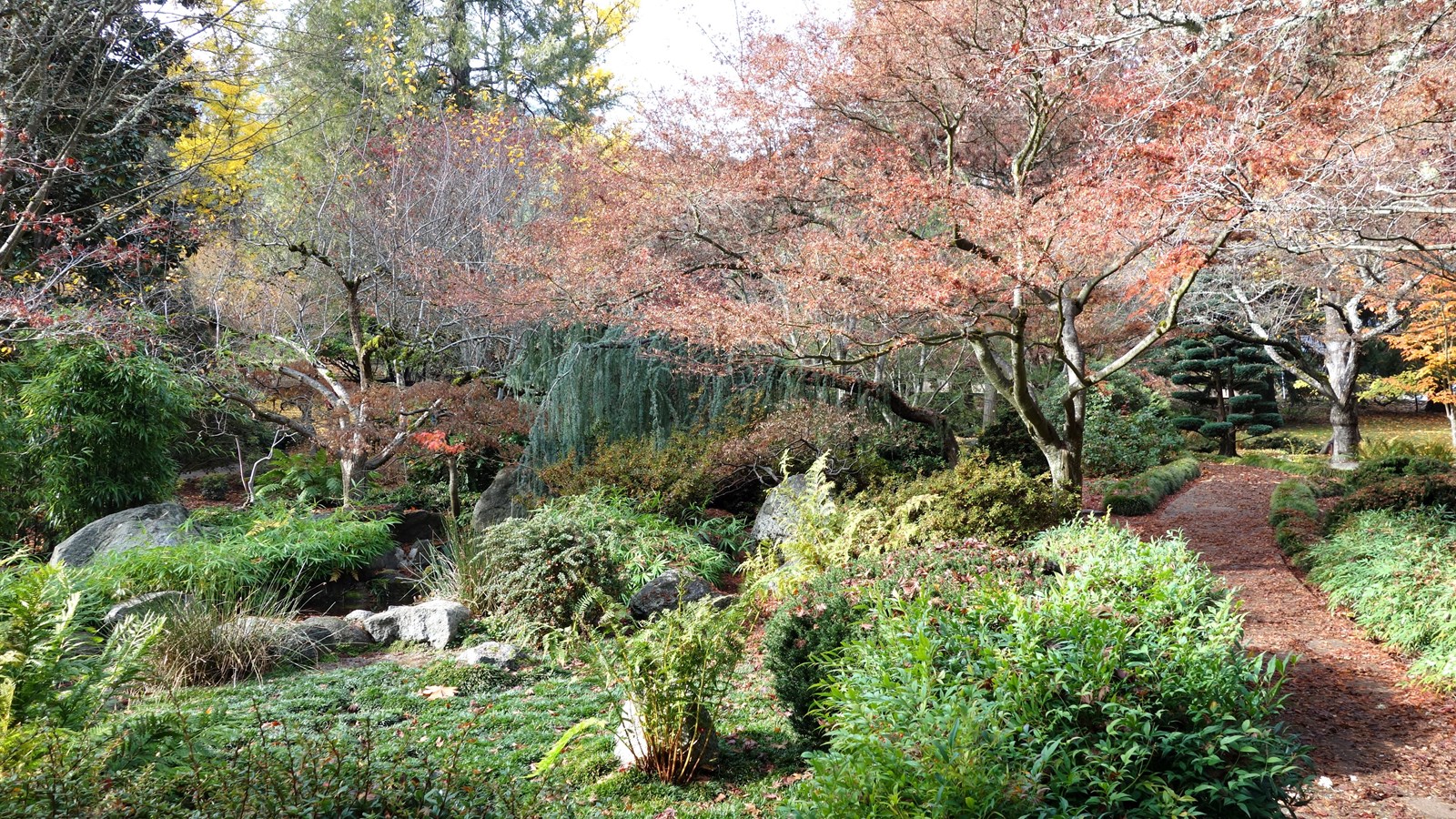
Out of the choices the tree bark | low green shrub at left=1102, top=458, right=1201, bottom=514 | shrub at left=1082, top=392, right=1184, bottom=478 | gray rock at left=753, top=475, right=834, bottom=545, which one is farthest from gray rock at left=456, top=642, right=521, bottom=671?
shrub at left=1082, top=392, right=1184, bottom=478

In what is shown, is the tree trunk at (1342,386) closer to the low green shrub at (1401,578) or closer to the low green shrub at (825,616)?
the low green shrub at (1401,578)

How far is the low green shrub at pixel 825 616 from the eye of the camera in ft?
12.9

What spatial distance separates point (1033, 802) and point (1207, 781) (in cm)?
76

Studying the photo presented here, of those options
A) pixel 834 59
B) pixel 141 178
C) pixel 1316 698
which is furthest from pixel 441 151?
pixel 1316 698

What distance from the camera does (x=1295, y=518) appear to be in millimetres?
8703

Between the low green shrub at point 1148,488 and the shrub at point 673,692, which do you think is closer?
the shrub at point 673,692

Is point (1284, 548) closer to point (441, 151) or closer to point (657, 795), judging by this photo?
point (657, 795)

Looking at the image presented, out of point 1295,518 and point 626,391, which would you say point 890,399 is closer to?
point 626,391

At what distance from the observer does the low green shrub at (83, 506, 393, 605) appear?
6.05 m

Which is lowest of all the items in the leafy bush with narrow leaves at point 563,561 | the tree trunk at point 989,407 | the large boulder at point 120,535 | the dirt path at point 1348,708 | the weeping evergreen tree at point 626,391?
the dirt path at point 1348,708

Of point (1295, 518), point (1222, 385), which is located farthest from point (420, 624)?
point (1222, 385)

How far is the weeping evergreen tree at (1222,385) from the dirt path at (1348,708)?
998 centimetres

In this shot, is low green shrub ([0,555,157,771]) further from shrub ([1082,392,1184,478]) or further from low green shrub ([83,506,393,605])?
shrub ([1082,392,1184,478])

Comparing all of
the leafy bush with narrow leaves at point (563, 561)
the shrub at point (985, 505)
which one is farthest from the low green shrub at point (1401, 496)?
the leafy bush with narrow leaves at point (563, 561)
